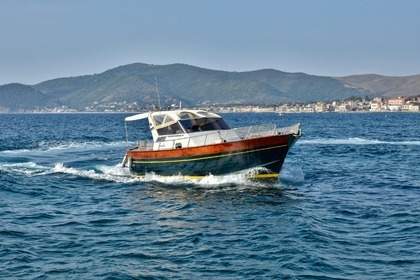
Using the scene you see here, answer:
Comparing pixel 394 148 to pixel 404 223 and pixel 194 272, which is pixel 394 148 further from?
pixel 194 272

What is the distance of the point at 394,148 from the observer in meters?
50.6

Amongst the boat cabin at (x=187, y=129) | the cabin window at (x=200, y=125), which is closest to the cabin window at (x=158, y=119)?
the boat cabin at (x=187, y=129)

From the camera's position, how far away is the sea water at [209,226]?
13930 mm

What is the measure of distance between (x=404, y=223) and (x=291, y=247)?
5051mm

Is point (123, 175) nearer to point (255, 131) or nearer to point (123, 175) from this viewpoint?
point (123, 175)

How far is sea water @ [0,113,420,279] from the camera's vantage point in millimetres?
13930

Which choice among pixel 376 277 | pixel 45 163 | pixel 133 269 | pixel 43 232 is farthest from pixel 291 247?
pixel 45 163

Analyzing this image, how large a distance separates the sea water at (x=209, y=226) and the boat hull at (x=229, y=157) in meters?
0.55

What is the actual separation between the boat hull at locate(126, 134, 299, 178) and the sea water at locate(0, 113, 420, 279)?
21.7 inches

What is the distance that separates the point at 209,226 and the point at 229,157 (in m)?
8.34

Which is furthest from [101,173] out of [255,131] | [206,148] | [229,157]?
[255,131]

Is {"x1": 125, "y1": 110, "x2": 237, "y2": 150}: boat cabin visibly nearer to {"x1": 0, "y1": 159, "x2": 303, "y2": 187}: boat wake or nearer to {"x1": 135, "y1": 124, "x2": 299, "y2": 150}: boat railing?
{"x1": 135, "y1": 124, "x2": 299, "y2": 150}: boat railing

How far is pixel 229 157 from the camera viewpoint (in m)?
26.4

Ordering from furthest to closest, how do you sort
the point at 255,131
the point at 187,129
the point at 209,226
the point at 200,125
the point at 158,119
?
the point at 158,119 → the point at 255,131 → the point at 200,125 → the point at 187,129 → the point at 209,226
